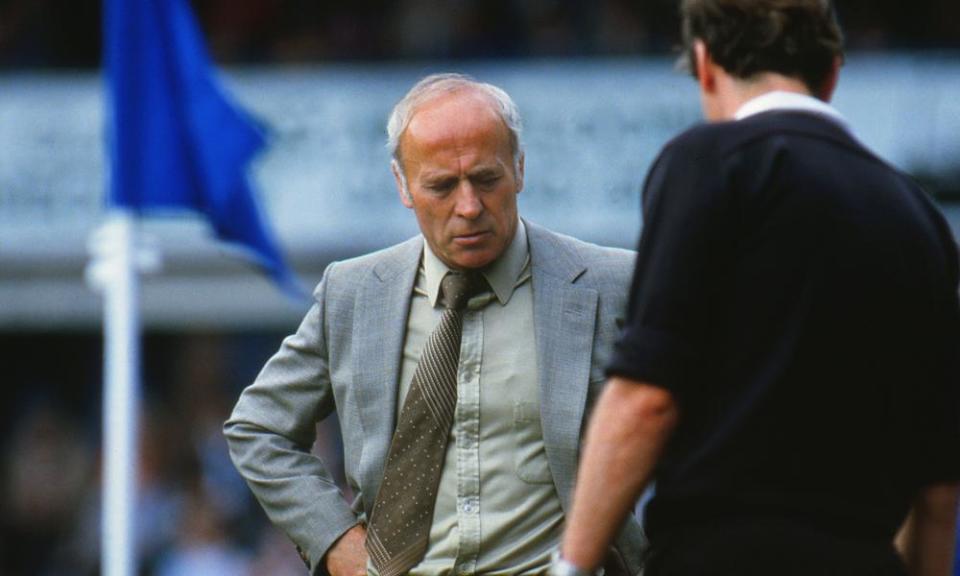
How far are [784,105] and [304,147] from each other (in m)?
12.2

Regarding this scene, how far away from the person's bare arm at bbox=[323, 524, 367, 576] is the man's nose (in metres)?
0.73

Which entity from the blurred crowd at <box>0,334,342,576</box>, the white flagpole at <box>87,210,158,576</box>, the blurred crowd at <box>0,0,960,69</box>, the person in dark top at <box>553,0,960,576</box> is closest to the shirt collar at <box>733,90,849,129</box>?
the person in dark top at <box>553,0,960,576</box>

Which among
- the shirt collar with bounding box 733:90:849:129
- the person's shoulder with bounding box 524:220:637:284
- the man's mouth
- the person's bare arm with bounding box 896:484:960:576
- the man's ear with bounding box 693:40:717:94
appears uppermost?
the man's ear with bounding box 693:40:717:94

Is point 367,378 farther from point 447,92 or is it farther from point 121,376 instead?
point 121,376

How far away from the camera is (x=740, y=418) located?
317cm

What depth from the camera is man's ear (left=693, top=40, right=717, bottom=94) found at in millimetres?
3342

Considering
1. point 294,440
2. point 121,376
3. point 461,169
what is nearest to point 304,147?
point 121,376

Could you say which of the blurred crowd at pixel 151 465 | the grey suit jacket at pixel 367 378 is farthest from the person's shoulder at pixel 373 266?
the blurred crowd at pixel 151 465

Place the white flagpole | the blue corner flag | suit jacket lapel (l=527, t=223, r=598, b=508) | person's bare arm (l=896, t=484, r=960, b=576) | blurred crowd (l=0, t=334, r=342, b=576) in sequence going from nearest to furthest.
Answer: person's bare arm (l=896, t=484, r=960, b=576), suit jacket lapel (l=527, t=223, r=598, b=508), the white flagpole, the blue corner flag, blurred crowd (l=0, t=334, r=342, b=576)

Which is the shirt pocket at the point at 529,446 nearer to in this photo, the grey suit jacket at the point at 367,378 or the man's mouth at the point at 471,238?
the grey suit jacket at the point at 367,378

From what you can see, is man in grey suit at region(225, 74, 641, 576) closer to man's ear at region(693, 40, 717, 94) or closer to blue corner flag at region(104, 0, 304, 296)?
man's ear at region(693, 40, 717, 94)

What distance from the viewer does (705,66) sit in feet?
11.0

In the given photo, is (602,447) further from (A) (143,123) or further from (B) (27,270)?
(B) (27,270)

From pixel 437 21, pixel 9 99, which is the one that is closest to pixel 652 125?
pixel 437 21
